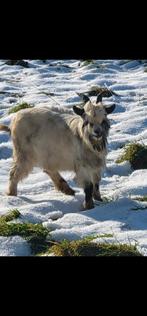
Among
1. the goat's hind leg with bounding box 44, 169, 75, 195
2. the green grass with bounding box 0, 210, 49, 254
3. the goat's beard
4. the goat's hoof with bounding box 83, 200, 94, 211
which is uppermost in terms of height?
the goat's beard

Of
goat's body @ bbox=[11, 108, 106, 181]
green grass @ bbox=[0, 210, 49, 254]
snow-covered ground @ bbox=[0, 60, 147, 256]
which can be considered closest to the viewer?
green grass @ bbox=[0, 210, 49, 254]

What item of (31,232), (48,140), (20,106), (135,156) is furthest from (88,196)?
(20,106)

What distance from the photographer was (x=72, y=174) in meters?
7.91

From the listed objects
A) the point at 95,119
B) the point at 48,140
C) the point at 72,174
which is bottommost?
the point at 72,174

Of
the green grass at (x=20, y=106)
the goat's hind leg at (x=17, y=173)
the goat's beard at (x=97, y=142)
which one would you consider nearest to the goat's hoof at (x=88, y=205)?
the goat's beard at (x=97, y=142)

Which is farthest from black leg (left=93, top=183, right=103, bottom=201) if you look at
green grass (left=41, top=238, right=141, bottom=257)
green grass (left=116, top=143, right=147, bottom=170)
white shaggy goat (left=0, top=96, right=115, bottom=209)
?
green grass (left=41, top=238, right=141, bottom=257)

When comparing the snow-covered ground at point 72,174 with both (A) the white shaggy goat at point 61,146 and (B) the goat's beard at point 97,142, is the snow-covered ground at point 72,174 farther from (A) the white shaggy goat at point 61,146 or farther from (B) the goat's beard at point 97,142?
(B) the goat's beard at point 97,142

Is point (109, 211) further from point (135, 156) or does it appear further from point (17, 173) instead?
point (135, 156)

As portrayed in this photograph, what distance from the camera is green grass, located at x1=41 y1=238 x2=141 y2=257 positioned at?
15.8 feet

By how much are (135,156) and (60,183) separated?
1155mm

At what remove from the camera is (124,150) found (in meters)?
8.21

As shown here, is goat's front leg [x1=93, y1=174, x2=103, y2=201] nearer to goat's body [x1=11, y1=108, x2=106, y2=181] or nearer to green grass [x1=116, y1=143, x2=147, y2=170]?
goat's body [x1=11, y1=108, x2=106, y2=181]
